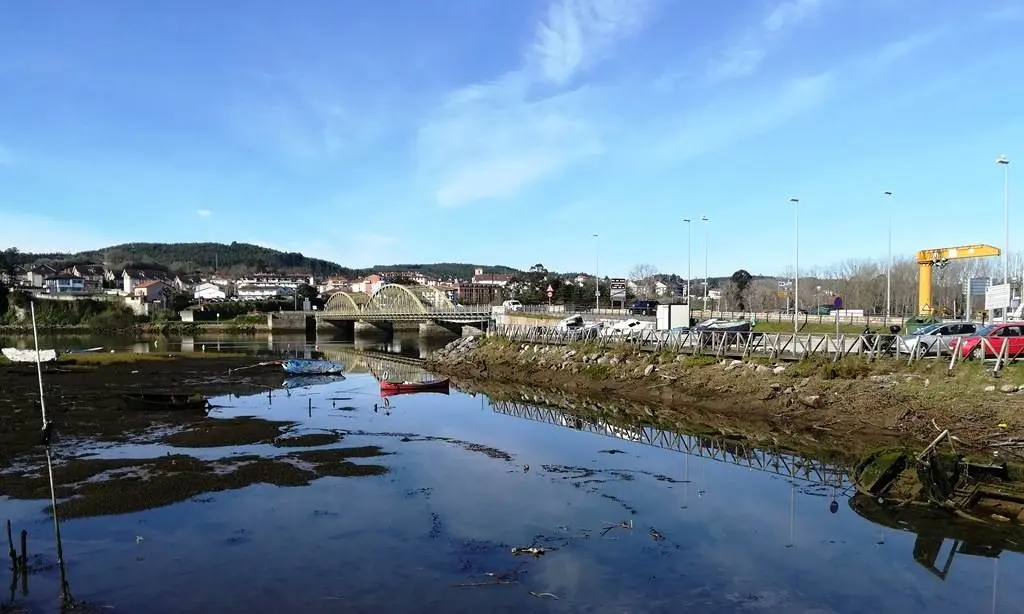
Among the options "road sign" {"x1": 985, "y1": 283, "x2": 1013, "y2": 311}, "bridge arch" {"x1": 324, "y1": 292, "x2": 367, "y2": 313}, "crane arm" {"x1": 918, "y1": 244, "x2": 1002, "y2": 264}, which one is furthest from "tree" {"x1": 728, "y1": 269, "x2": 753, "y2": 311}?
"road sign" {"x1": 985, "y1": 283, "x2": 1013, "y2": 311}

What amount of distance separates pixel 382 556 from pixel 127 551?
554cm

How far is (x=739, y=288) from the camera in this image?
130625 millimetres

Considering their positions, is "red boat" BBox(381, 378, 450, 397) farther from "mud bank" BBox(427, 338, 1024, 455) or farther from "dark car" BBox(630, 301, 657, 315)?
"dark car" BBox(630, 301, 657, 315)

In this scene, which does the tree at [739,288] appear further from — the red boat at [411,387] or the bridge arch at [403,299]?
Answer: the red boat at [411,387]

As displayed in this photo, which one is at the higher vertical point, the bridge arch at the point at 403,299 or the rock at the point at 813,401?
the bridge arch at the point at 403,299

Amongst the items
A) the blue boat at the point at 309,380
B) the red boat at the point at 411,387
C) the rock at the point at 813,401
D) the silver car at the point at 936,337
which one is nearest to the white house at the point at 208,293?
the blue boat at the point at 309,380

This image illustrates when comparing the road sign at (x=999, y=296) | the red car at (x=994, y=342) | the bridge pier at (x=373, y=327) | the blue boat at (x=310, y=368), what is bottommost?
the bridge pier at (x=373, y=327)

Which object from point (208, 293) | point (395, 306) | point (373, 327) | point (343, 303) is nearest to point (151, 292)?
point (208, 293)

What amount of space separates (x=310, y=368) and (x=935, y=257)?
51641mm

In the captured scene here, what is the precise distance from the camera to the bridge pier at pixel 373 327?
119 meters

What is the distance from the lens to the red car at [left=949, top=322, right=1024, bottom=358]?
2811cm

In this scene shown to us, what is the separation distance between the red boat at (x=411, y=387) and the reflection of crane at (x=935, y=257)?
4103 centimetres

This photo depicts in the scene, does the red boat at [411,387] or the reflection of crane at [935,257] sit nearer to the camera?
the red boat at [411,387]

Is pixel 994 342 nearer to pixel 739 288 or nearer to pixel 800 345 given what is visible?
pixel 800 345
